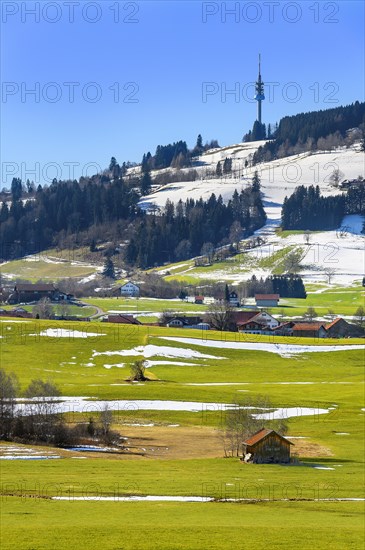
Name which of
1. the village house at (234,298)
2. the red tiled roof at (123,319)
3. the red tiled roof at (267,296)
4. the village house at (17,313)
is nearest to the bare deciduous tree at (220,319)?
the red tiled roof at (123,319)

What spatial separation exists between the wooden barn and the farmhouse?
420 ft

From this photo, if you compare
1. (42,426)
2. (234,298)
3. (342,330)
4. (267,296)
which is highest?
(42,426)

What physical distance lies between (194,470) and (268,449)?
707 cm

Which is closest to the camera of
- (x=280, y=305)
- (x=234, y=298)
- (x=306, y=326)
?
(x=306, y=326)

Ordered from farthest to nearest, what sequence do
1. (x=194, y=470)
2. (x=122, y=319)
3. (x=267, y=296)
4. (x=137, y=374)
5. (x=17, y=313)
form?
(x=267, y=296) → (x=17, y=313) → (x=122, y=319) → (x=137, y=374) → (x=194, y=470)

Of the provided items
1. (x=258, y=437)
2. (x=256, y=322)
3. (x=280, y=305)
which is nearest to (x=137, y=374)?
(x=258, y=437)

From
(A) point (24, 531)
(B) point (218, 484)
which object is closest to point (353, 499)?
(B) point (218, 484)

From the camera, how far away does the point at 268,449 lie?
58.7m

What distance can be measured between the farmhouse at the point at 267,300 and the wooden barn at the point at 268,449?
128048mm

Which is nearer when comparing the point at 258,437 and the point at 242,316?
the point at 258,437

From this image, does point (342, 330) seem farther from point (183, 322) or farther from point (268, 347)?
point (268, 347)

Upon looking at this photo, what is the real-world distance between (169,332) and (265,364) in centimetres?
2160

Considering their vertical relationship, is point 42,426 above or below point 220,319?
above

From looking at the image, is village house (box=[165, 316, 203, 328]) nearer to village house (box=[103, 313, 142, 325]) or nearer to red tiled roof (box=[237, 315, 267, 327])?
village house (box=[103, 313, 142, 325])
